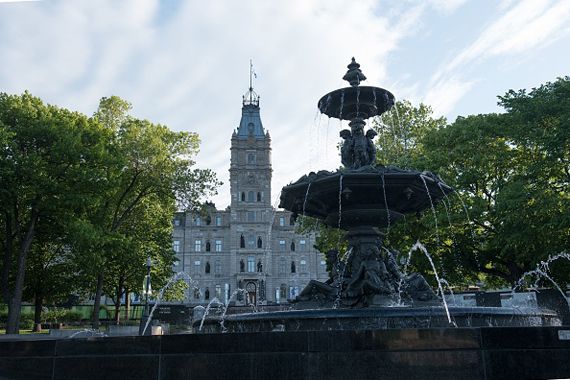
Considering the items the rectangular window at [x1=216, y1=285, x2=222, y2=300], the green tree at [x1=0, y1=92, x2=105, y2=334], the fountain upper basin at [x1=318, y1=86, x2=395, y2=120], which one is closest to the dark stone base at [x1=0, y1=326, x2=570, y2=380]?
the fountain upper basin at [x1=318, y1=86, x2=395, y2=120]

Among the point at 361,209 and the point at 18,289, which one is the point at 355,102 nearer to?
the point at 361,209

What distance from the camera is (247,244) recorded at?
78438 mm

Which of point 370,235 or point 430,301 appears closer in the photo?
point 430,301

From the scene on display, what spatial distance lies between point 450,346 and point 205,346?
2778mm

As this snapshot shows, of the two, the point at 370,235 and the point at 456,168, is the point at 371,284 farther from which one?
the point at 456,168

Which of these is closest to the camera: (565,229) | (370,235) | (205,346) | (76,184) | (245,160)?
(205,346)

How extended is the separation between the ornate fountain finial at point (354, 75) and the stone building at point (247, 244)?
63.1 m

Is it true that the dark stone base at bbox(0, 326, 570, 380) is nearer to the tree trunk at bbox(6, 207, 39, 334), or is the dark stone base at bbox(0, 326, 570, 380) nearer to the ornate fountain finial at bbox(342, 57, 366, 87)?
the ornate fountain finial at bbox(342, 57, 366, 87)

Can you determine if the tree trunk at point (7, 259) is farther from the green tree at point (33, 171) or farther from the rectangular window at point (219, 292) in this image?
the rectangular window at point (219, 292)

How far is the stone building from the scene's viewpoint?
77688 millimetres

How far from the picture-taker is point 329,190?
10.9 metres

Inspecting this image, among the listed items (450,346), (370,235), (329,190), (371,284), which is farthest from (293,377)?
(370,235)

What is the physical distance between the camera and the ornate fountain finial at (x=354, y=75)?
1299cm

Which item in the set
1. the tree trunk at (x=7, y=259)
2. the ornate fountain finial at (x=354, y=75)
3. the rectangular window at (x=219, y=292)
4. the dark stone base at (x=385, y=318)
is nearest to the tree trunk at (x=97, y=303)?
the tree trunk at (x=7, y=259)
